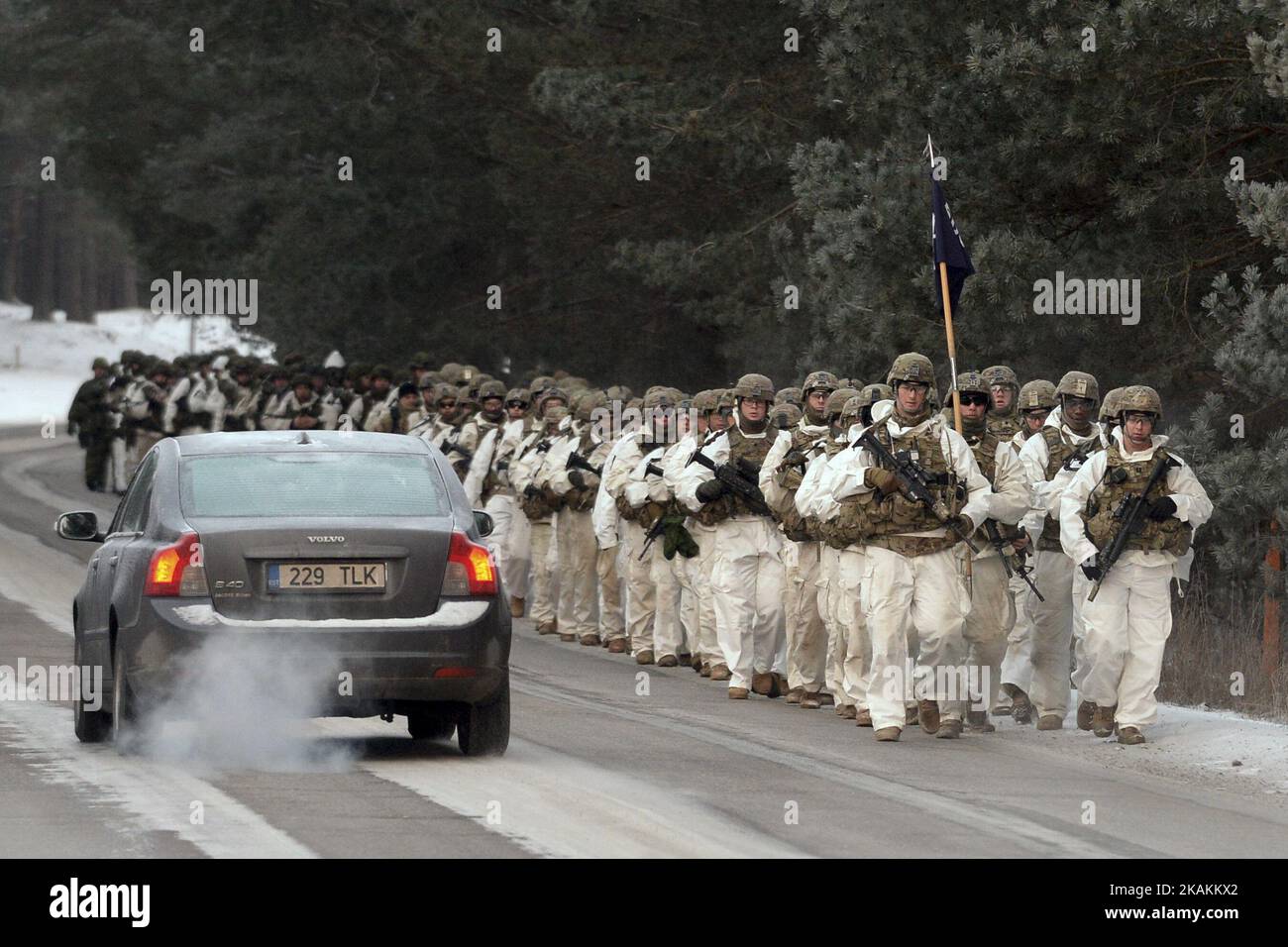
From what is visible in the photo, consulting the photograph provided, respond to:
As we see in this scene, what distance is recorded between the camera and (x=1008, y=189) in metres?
23.0

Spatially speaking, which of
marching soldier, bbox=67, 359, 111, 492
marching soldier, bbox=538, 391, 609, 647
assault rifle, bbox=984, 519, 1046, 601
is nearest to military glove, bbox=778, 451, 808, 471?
assault rifle, bbox=984, 519, 1046, 601

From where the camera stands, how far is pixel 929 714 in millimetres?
14594

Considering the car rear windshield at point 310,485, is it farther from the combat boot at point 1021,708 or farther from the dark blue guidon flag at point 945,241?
the dark blue guidon flag at point 945,241

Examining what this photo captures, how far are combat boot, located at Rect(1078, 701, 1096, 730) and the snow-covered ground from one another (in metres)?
57.0

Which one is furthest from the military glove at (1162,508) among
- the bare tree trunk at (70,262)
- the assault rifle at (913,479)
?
the bare tree trunk at (70,262)

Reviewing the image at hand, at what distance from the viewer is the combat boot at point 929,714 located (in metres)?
14.6

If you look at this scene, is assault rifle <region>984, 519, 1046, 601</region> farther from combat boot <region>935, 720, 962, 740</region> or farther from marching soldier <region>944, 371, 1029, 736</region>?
combat boot <region>935, 720, 962, 740</region>

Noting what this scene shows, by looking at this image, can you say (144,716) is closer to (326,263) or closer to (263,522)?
(263,522)

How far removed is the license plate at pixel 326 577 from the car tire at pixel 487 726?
99 centimetres

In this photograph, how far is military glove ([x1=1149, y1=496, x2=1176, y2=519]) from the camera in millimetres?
14273

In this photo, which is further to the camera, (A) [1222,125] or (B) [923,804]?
(A) [1222,125]
